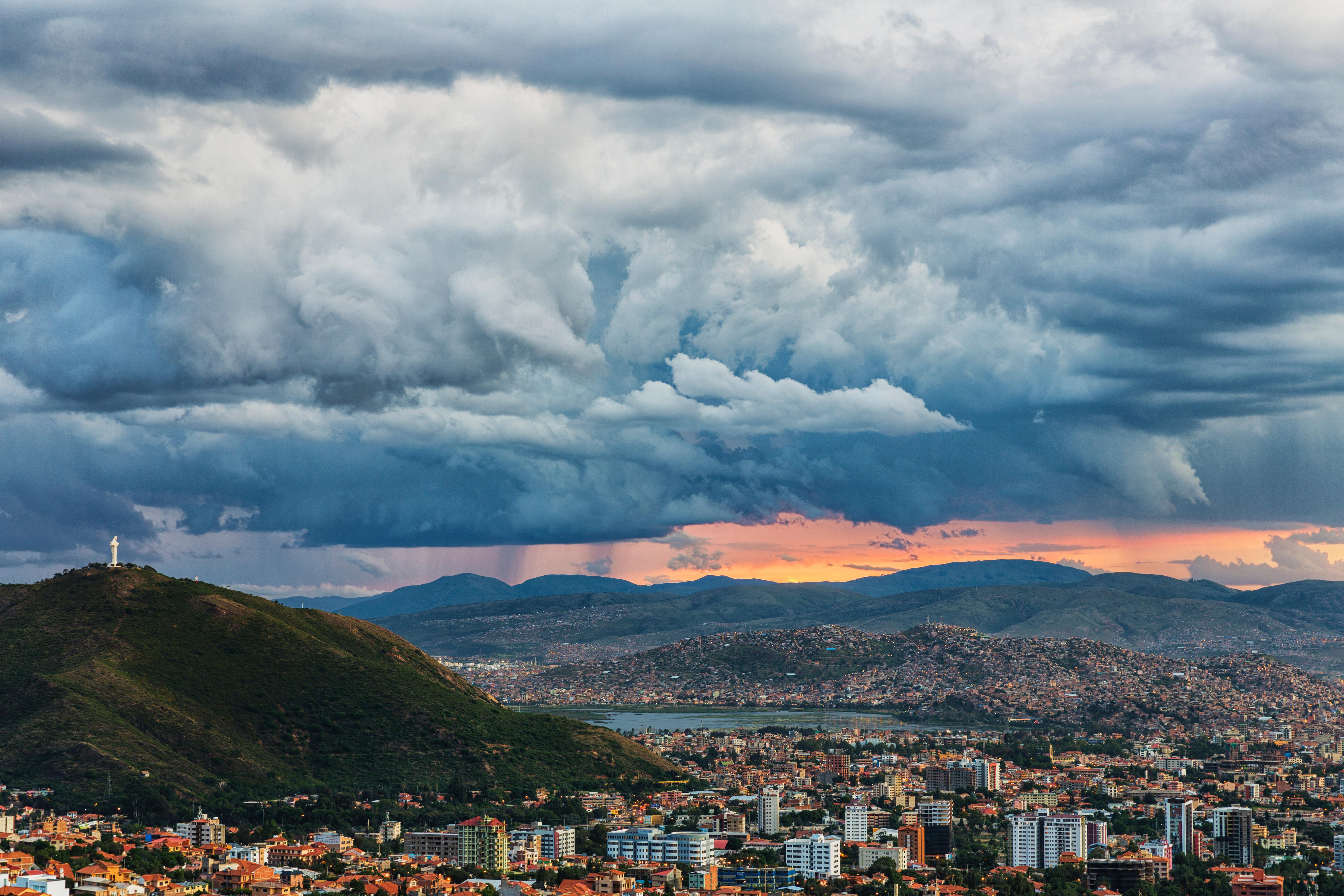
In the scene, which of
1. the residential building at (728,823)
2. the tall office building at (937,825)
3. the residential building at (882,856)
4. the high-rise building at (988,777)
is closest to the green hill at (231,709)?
the residential building at (728,823)

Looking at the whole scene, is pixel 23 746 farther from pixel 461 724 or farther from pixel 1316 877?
pixel 1316 877

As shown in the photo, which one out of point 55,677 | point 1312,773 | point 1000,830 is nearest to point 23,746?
point 55,677

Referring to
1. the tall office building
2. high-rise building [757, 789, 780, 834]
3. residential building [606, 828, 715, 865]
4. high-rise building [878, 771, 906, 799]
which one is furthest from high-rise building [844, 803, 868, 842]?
high-rise building [878, 771, 906, 799]

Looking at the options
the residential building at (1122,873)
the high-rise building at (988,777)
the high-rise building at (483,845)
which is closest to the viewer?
the residential building at (1122,873)

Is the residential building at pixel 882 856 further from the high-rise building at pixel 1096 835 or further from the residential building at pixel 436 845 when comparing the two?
the residential building at pixel 436 845

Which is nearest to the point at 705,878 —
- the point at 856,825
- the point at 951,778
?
the point at 856,825

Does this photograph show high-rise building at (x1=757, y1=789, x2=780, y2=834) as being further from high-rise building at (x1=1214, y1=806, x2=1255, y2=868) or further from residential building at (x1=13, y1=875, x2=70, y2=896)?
residential building at (x1=13, y1=875, x2=70, y2=896)

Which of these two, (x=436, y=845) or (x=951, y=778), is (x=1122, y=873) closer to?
(x=436, y=845)

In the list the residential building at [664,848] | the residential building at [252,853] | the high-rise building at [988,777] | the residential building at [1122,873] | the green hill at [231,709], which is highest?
the green hill at [231,709]
